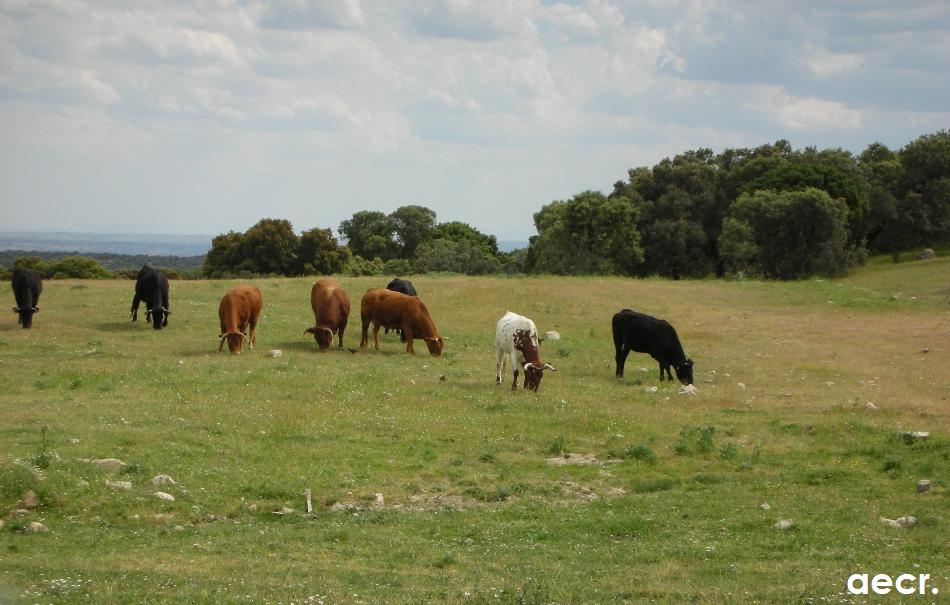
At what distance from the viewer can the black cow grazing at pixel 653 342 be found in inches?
1089

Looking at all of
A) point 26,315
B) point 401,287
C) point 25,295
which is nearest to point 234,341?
point 26,315

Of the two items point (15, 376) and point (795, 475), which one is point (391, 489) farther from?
point (15, 376)

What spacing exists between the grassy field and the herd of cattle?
0.86 m

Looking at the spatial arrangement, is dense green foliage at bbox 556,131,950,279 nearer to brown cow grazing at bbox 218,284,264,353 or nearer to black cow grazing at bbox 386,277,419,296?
black cow grazing at bbox 386,277,419,296

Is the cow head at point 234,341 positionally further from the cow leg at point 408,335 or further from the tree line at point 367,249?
the tree line at point 367,249

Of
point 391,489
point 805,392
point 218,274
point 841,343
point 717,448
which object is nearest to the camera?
point 391,489

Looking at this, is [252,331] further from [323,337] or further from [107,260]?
[107,260]

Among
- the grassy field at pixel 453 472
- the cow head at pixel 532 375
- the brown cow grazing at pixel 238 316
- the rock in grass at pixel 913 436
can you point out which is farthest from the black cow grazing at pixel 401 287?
the rock in grass at pixel 913 436

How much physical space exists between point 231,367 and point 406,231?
88306 mm

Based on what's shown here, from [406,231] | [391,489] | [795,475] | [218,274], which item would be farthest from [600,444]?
[406,231]

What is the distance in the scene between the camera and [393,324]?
32344mm

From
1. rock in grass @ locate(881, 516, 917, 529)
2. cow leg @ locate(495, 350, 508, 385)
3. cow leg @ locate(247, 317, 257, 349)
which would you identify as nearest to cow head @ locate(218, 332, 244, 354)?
cow leg @ locate(247, 317, 257, 349)

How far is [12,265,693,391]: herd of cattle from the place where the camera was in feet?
85.4

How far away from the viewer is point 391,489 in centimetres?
1650
